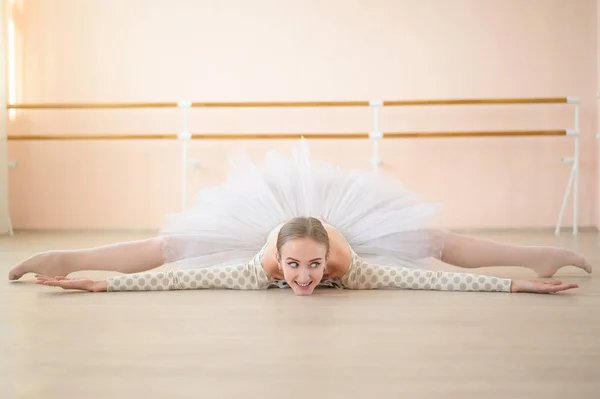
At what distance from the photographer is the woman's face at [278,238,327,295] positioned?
76.8 inches

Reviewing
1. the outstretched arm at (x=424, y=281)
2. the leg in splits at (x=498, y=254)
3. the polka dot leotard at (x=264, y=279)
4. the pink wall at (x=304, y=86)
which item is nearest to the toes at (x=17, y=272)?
the polka dot leotard at (x=264, y=279)

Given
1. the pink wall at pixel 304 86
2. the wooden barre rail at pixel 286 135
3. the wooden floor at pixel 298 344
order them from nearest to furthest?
1. the wooden floor at pixel 298 344
2. the wooden barre rail at pixel 286 135
3. the pink wall at pixel 304 86

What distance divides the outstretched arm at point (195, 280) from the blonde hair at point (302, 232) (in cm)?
21

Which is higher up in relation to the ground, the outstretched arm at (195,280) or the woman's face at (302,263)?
the woman's face at (302,263)

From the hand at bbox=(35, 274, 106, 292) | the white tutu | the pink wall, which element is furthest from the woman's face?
the pink wall

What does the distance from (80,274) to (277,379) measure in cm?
163

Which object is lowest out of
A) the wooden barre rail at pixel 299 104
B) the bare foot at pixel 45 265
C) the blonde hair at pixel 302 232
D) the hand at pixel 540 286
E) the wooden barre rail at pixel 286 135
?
the hand at pixel 540 286

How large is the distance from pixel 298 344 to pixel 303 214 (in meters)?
0.97

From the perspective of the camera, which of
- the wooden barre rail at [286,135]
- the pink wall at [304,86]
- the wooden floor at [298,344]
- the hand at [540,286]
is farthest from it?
the pink wall at [304,86]

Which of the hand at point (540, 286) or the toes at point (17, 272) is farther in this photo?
the toes at point (17, 272)

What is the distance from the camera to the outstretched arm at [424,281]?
2123 mm

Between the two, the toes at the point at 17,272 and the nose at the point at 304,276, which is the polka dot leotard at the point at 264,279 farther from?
the toes at the point at 17,272

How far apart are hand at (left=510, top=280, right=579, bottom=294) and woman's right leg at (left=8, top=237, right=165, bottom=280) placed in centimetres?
101

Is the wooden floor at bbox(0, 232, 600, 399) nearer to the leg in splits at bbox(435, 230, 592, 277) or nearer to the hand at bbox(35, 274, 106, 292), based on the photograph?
the hand at bbox(35, 274, 106, 292)
